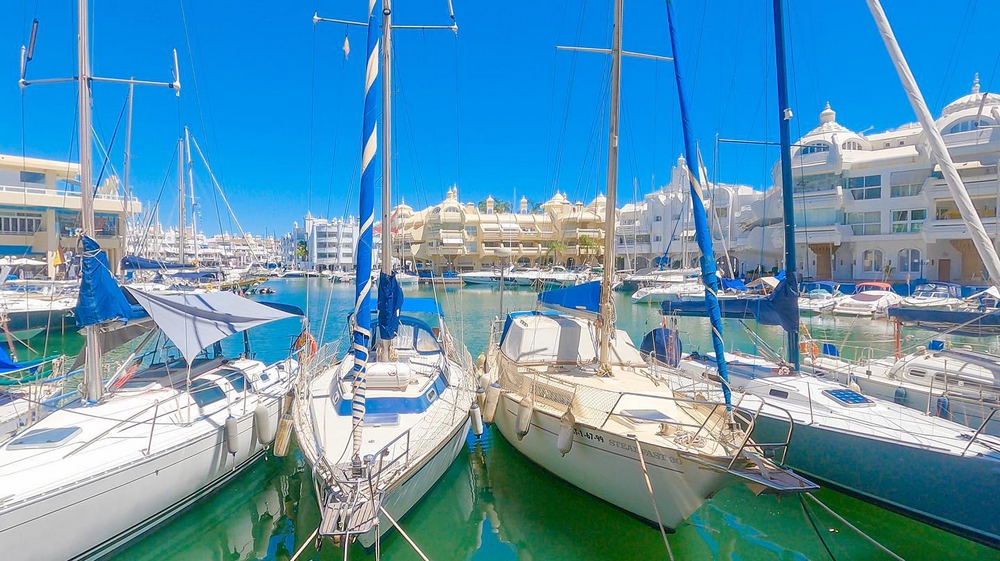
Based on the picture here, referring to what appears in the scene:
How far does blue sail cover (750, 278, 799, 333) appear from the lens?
1168 centimetres

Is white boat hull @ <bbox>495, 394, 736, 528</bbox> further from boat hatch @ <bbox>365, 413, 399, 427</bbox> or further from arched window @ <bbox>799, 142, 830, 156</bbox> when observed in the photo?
arched window @ <bbox>799, 142, 830, 156</bbox>

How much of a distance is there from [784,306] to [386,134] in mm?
9556

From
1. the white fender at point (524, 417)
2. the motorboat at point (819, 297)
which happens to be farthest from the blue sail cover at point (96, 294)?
the motorboat at point (819, 297)

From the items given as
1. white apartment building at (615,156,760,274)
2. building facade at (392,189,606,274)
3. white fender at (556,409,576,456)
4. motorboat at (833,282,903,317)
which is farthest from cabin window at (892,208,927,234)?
white fender at (556,409,576,456)

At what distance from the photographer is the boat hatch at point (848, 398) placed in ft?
33.2

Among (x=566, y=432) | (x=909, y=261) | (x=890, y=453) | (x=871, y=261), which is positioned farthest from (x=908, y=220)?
(x=566, y=432)

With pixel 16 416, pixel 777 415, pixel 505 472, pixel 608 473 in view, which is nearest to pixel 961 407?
pixel 777 415

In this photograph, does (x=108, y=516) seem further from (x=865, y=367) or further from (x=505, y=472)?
(x=865, y=367)

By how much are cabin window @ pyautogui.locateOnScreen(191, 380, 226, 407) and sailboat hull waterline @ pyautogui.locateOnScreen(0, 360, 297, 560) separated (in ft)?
1.04

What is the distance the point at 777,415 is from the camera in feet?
33.3

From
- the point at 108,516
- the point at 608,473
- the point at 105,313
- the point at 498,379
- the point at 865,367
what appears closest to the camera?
the point at 108,516

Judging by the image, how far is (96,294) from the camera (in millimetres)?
8977

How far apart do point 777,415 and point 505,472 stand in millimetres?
5517

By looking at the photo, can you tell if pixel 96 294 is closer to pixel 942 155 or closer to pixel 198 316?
pixel 198 316
